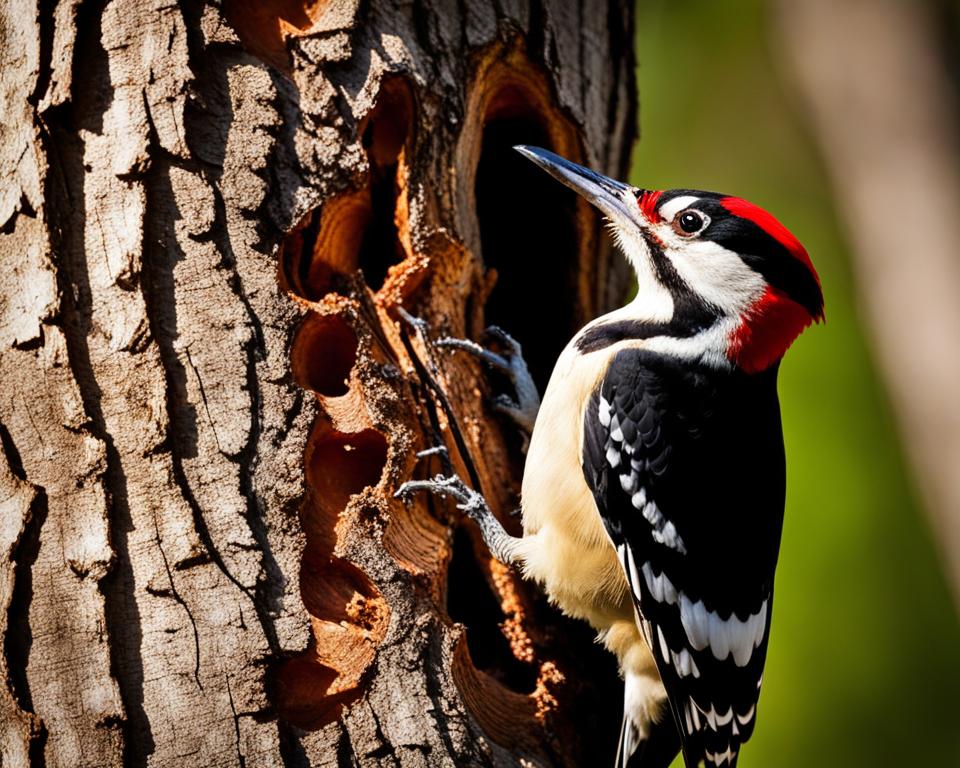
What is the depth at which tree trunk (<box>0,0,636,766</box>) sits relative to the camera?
2.47m

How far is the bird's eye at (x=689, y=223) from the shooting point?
10.9ft

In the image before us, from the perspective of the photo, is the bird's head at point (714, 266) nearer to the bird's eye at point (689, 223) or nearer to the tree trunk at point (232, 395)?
the bird's eye at point (689, 223)

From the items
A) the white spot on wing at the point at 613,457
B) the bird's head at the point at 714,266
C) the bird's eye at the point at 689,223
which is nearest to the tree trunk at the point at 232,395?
the white spot on wing at the point at 613,457

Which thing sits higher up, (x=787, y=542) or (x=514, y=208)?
(x=514, y=208)

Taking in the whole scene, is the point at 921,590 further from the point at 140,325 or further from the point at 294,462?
the point at 140,325

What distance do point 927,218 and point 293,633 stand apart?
436cm

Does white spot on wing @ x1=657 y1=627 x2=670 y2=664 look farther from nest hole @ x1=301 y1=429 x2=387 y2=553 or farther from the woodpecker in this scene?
nest hole @ x1=301 y1=429 x2=387 y2=553

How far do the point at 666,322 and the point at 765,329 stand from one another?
0.99 feet

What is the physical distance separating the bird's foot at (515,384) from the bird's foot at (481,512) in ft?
1.13

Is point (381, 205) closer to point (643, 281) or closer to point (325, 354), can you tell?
point (325, 354)

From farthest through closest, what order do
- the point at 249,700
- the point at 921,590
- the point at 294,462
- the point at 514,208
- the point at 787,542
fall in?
the point at 921,590
the point at 787,542
the point at 514,208
the point at 294,462
the point at 249,700

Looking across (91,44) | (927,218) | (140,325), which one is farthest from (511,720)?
(927,218)

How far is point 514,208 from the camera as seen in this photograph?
3.67 meters

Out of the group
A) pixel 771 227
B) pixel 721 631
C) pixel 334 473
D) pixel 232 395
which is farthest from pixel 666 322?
pixel 232 395
